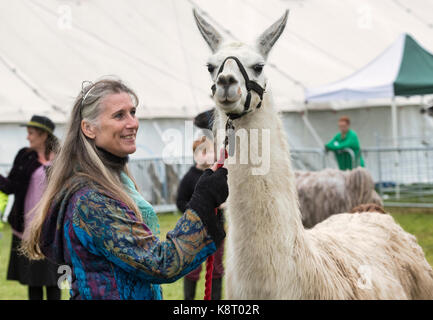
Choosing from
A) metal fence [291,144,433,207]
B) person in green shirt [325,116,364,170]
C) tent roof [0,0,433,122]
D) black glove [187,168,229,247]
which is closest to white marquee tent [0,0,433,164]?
tent roof [0,0,433,122]

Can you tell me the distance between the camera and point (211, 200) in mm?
2002

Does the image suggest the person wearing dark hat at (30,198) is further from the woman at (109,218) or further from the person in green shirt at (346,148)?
the person in green shirt at (346,148)

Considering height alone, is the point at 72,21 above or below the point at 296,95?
above

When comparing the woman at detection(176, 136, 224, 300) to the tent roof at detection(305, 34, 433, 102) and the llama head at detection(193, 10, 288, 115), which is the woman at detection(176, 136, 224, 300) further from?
the tent roof at detection(305, 34, 433, 102)

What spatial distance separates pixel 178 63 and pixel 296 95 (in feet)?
10.0

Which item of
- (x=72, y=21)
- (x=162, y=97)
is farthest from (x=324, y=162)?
(x=72, y=21)

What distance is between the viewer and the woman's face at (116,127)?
206 centimetres

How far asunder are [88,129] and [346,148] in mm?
7880

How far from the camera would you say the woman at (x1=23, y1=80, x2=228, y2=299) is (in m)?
1.88

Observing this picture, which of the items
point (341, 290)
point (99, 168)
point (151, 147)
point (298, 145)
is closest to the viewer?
point (99, 168)

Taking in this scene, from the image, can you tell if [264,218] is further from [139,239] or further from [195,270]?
[195,270]

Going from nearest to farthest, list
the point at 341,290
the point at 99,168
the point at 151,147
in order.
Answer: the point at 99,168 < the point at 341,290 < the point at 151,147
